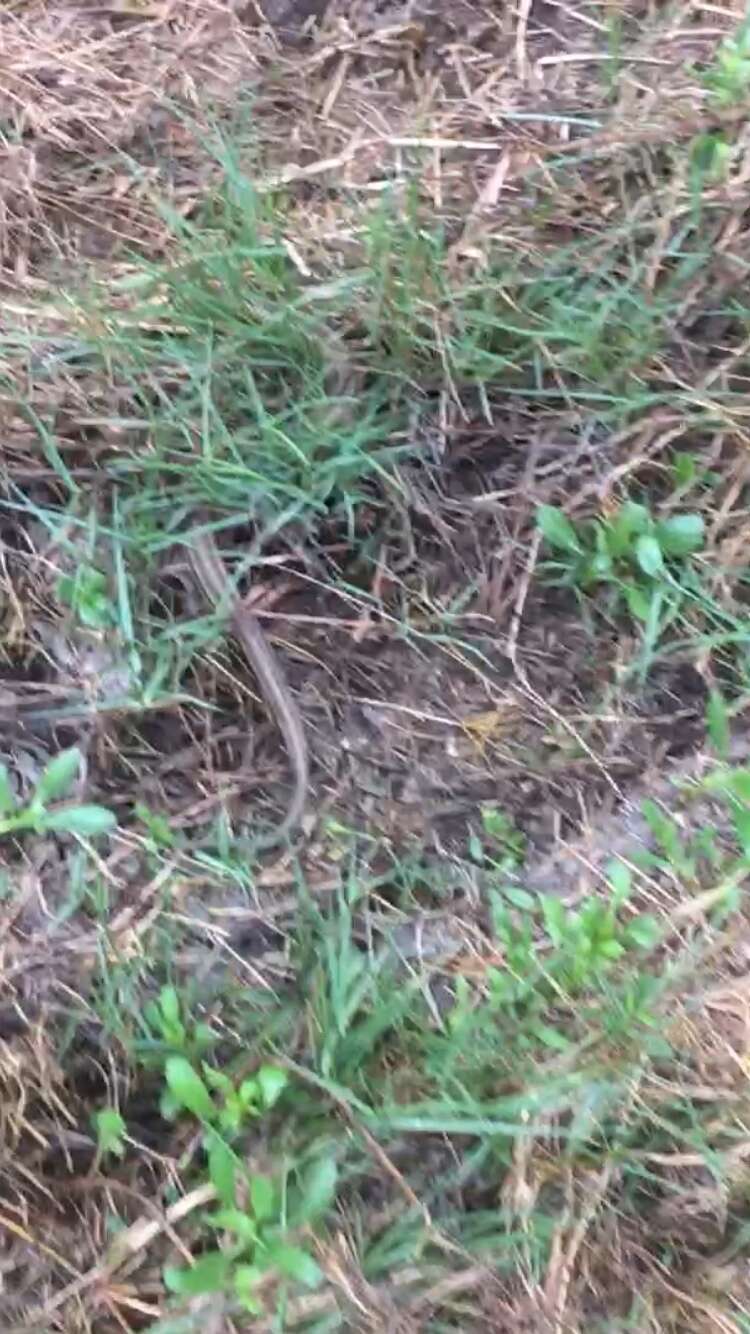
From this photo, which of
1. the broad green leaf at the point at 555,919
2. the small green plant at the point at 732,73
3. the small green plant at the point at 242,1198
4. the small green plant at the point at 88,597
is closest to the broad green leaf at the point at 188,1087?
the small green plant at the point at 242,1198

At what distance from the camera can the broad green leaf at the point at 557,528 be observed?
1.52m

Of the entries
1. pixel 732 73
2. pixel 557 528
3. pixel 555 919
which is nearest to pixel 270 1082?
pixel 555 919

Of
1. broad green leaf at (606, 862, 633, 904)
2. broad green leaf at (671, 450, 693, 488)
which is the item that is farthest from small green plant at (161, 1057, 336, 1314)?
broad green leaf at (671, 450, 693, 488)

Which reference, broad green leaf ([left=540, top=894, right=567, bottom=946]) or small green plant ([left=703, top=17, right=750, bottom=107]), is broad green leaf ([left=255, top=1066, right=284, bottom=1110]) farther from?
small green plant ([left=703, top=17, right=750, bottom=107])

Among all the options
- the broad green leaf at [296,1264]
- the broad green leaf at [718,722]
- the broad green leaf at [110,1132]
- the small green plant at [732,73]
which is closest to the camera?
the broad green leaf at [296,1264]

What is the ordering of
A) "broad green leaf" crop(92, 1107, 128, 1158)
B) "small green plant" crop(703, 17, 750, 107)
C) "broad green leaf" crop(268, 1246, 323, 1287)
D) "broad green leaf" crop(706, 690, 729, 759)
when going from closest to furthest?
1. "broad green leaf" crop(268, 1246, 323, 1287)
2. "broad green leaf" crop(92, 1107, 128, 1158)
3. "broad green leaf" crop(706, 690, 729, 759)
4. "small green plant" crop(703, 17, 750, 107)

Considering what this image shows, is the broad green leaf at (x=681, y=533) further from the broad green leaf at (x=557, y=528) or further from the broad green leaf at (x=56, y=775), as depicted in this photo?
the broad green leaf at (x=56, y=775)

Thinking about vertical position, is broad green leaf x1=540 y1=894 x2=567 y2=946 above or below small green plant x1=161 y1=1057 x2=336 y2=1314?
above

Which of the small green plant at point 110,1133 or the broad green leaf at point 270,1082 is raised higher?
the broad green leaf at point 270,1082

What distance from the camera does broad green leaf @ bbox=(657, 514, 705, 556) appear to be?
1.52m

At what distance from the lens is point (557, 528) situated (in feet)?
5.00

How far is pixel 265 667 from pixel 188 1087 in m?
0.48

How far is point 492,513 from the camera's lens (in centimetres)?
158

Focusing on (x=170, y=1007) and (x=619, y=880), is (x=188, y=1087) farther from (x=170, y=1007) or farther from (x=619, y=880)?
(x=619, y=880)
